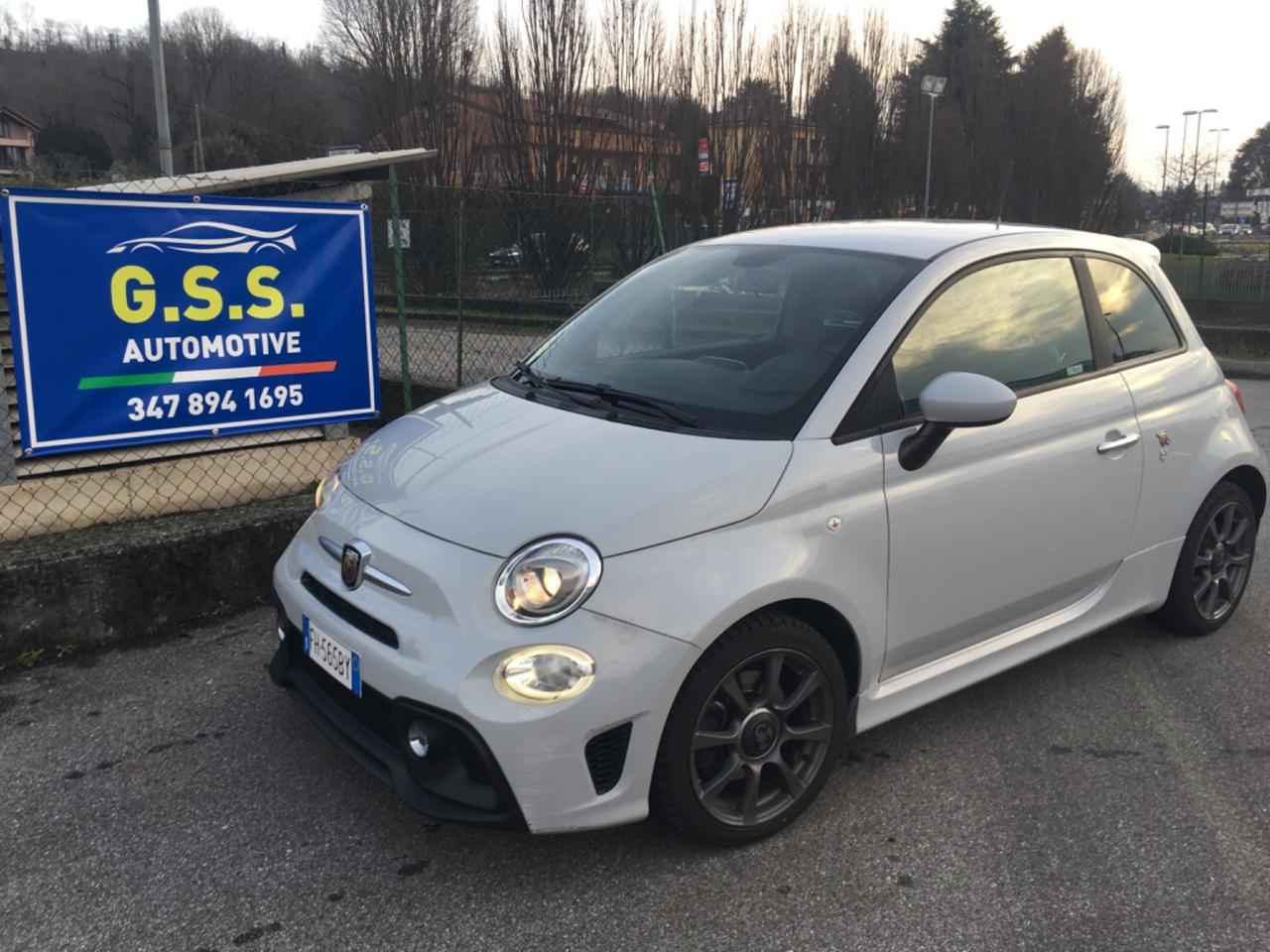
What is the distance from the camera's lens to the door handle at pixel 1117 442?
11.3 ft

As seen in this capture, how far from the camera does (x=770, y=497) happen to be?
266 centimetres

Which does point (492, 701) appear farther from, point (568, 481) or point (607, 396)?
point (607, 396)

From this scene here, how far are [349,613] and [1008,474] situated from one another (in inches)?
79.6

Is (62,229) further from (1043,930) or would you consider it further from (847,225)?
(1043,930)

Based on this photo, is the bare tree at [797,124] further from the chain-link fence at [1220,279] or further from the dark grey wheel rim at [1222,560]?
the dark grey wheel rim at [1222,560]

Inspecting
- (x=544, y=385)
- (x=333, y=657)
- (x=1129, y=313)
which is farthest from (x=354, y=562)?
(x=1129, y=313)

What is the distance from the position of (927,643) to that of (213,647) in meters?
2.82

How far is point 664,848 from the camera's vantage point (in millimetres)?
2770

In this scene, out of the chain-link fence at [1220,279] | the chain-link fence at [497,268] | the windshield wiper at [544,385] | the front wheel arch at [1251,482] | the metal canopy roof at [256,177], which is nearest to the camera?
the windshield wiper at [544,385]

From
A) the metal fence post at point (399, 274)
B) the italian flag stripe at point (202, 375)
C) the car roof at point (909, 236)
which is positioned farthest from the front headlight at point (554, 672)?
the metal fence post at point (399, 274)

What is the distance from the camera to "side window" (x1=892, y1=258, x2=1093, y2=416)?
309 cm

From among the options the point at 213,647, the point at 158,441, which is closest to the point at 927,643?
the point at 213,647

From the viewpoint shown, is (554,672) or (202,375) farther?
(202,375)

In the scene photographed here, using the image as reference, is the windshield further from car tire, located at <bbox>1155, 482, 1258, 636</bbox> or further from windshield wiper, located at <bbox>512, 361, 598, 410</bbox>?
car tire, located at <bbox>1155, 482, 1258, 636</bbox>
